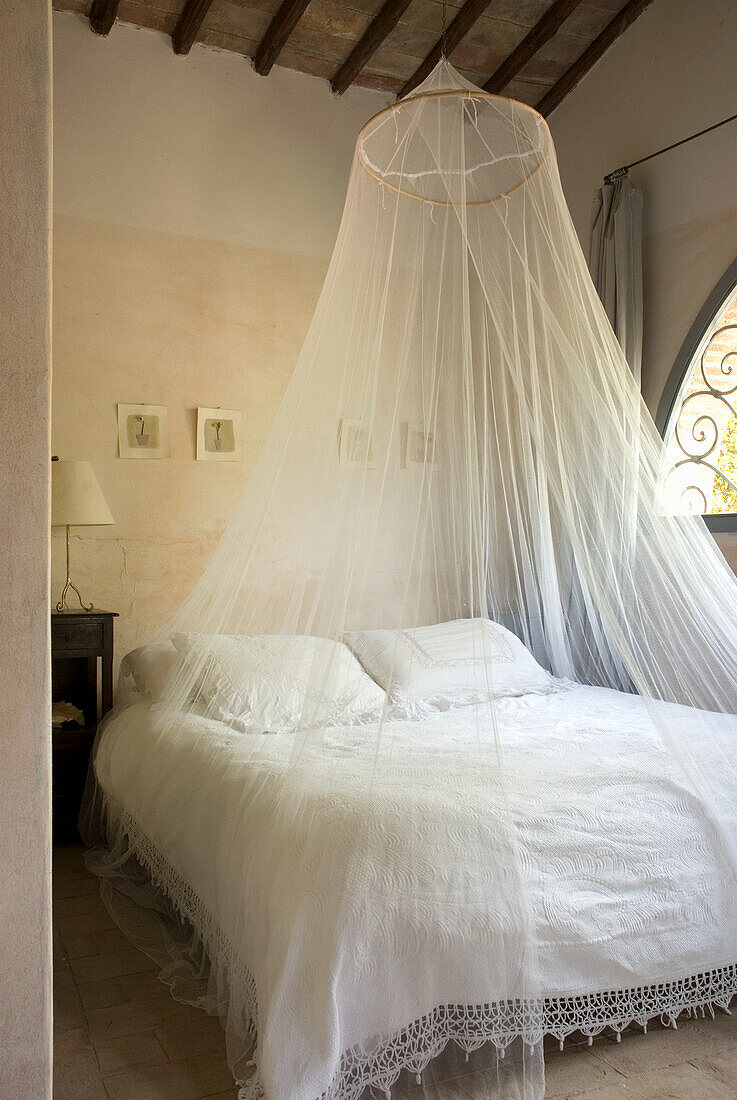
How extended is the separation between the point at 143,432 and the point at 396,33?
206 centimetres

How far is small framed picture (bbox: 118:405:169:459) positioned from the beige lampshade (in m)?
0.31

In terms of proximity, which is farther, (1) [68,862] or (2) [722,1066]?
(1) [68,862]

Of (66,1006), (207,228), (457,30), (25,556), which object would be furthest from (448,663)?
(457,30)

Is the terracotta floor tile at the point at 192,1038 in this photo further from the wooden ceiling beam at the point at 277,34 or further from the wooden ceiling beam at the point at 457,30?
the wooden ceiling beam at the point at 277,34

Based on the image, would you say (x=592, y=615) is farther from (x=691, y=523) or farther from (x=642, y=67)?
(x=642, y=67)

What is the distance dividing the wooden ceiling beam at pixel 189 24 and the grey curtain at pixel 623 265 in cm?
181

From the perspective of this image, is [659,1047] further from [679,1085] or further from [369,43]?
[369,43]

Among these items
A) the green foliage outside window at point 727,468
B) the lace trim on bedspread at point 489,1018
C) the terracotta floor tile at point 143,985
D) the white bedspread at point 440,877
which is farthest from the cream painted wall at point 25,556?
the green foliage outside window at point 727,468

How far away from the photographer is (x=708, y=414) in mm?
3602

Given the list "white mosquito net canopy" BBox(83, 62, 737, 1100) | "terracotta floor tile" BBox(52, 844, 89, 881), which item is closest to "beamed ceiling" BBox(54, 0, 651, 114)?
"white mosquito net canopy" BBox(83, 62, 737, 1100)

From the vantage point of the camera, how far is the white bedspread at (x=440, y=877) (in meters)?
1.73

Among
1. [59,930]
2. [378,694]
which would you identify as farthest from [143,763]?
[378,694]

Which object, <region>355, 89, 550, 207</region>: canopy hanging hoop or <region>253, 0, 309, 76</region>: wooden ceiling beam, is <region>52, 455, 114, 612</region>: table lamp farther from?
<region>253, 0, 309, 76</region>: wooden ceiling beam

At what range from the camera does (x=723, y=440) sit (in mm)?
3574
